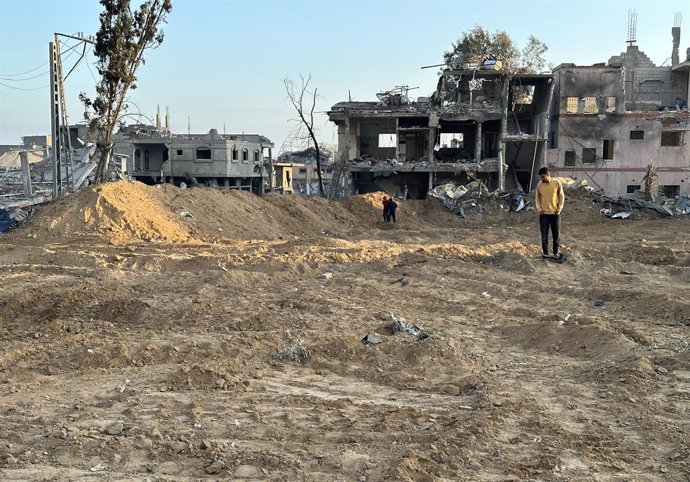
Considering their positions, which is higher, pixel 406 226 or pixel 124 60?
pixel 124 60

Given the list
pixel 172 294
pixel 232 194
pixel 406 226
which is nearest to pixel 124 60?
pixel 232 194

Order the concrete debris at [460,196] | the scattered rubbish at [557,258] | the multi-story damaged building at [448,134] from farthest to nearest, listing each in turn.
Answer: the multi-story damaged building at [448,134] → the concrete debris at [460,196] → the scattered rubbish at [557,258]

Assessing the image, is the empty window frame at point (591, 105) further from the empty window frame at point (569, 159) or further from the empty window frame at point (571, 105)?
the empty window frame at point (569, 159)

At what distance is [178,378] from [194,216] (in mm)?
13068

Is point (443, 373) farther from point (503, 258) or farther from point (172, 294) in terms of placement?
point (503, 258)

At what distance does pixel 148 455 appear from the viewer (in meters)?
3.80

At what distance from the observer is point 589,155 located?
3356cm

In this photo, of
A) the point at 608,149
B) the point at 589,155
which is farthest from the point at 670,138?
the point at 589,155

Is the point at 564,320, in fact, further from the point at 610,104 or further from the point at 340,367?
the point at 610,104

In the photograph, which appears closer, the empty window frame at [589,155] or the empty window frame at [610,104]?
the empty window frame at [610,104]

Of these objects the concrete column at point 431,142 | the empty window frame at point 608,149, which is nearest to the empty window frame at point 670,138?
the empty window frame at point 608,149

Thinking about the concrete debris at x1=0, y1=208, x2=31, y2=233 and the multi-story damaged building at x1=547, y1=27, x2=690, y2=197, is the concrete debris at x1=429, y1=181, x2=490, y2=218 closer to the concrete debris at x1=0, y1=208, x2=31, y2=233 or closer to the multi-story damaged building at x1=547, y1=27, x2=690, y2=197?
the multi-story damaged building at x1=547, y1=27, x2=690, y2=197

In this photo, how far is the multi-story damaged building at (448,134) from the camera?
32.1m

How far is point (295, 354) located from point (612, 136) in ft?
103
